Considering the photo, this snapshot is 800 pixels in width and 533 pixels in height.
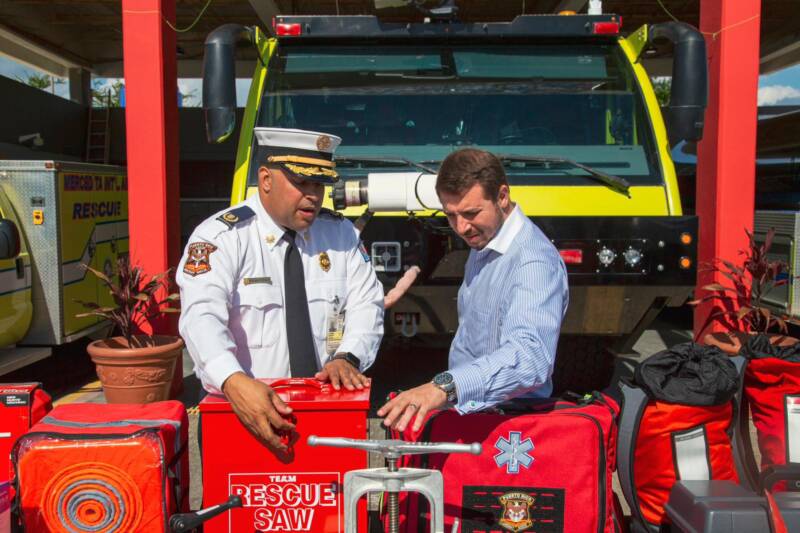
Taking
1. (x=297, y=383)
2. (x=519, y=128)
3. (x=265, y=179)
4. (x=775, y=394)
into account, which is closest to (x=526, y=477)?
(x=297, y=383)

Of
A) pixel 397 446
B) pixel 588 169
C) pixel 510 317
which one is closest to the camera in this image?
pixel 397 446

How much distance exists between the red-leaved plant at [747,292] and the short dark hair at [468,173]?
124 inches

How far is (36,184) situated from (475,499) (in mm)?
5112

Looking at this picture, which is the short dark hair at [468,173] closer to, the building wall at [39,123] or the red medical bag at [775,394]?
the red medical bag at [775,394]

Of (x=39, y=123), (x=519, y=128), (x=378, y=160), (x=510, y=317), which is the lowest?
(x=510, y=317)

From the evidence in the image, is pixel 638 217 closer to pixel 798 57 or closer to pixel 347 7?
pixel 347 7

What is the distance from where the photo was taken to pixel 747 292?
515 centimetres

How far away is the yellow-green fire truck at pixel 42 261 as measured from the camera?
597 centimetres

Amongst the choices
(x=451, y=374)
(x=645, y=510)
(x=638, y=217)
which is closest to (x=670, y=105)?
(x=638, y=217)

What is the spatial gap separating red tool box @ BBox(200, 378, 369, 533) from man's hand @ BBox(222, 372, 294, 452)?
0.04m

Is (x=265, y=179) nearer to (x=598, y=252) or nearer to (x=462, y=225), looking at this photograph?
(x=462, y=225)

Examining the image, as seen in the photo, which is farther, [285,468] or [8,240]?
[8,240]

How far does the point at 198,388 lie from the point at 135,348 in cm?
104

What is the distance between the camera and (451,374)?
215cm
